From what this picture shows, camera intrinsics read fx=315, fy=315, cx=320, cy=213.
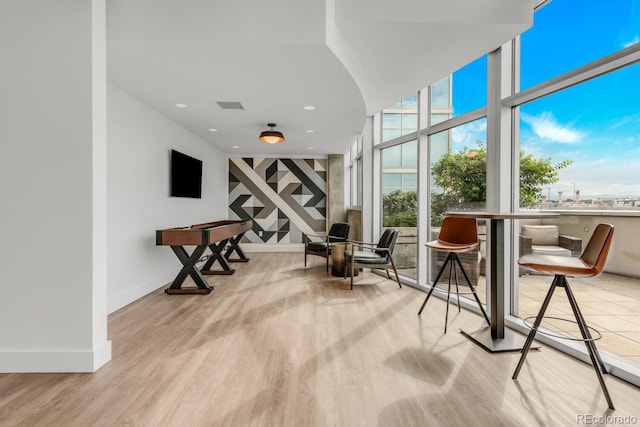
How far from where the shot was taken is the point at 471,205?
3.62m

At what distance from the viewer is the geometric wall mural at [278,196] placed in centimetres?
795

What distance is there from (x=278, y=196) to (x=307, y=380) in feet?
20.4

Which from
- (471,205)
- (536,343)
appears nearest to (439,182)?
(471,205)

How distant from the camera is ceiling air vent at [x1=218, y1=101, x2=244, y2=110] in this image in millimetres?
3873

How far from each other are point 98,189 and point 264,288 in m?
2.65

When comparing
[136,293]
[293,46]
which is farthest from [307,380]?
[136,293]

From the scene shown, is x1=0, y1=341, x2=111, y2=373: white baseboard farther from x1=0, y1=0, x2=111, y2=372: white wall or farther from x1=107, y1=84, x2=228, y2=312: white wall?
x1=107, y1=84, x2=228, y2=312: white wall

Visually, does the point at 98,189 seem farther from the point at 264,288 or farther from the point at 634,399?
the point at 634,399

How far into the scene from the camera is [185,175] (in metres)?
5.16

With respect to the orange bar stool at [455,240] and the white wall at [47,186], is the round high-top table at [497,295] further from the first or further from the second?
the white wall at [47,186]

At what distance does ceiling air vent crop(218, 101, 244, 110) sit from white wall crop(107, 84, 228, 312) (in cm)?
99

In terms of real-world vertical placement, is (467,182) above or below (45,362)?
above

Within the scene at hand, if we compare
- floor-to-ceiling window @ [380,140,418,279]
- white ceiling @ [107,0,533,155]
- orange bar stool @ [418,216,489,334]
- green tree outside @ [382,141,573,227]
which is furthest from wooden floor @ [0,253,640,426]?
white ceiling @ [107,0,533,155]

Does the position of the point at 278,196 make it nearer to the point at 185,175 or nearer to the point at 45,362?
the point at 185,175
